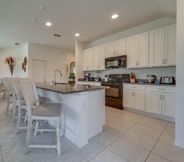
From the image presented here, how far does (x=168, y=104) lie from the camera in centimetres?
264

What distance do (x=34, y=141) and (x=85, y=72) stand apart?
4.07 metres

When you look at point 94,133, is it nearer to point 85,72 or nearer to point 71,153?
point 71,153

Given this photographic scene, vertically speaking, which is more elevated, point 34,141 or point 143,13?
point 143,13

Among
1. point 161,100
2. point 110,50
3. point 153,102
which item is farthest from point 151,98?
point 110,50

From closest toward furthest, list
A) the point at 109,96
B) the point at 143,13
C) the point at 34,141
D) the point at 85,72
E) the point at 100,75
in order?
the point at 34,141 < the point at 143,13 < the point at 109,96 < the point at 100,75 < the point at 85,72

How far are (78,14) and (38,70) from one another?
12.9 feet

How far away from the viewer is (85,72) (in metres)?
5.55

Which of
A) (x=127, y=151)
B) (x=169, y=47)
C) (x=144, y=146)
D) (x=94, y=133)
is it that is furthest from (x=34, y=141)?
(x=169, y=47)

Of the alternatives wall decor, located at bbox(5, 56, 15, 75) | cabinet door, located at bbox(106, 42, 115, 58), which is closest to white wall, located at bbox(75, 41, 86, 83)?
cabinet door, located at bbox(106, 42, 115, 58)

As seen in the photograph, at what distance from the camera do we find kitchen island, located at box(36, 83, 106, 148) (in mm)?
1658

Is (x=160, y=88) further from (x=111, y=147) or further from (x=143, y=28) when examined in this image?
(x=143, y=28)

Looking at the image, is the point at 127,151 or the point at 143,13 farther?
the point at 143,13

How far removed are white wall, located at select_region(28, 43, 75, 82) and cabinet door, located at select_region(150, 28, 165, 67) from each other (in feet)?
16.5

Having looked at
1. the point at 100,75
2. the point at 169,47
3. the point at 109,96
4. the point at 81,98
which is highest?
the point at 169,47
